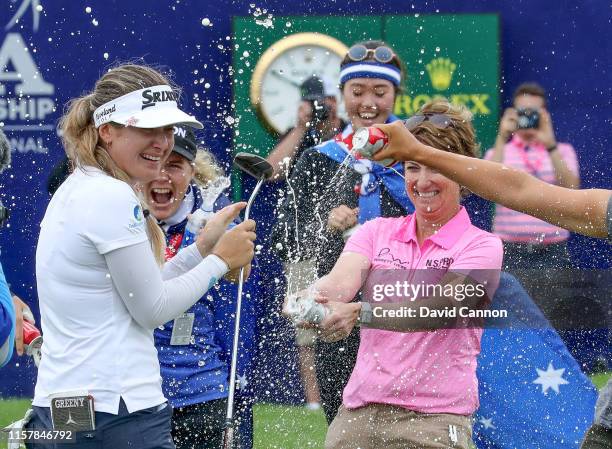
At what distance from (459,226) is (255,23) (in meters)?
3.37

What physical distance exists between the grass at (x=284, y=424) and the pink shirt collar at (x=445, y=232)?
8.00 ft

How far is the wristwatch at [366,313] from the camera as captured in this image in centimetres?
411

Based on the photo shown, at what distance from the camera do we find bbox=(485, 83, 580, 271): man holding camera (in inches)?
271

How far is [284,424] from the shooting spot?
23.5 ft

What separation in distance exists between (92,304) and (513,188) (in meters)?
1.25

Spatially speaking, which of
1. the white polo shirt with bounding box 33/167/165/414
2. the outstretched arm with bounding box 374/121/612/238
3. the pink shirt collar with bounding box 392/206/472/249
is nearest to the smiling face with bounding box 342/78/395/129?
the pink shirt collar with bounding box 392/206/472/249

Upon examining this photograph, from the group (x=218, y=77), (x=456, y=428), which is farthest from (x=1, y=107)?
(x=456, y=428)

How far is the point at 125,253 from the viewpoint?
3.17m

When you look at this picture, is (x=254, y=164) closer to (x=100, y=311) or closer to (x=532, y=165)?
(x=100, y=311)

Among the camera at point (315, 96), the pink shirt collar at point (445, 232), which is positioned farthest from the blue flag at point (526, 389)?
the camera at point (315, 96)

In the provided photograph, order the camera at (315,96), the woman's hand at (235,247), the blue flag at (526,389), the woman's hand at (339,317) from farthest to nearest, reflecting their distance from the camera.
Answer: the camera at (315,96) < the blue flag at (526,389) < the woman's hand at (339,317) < the woman's hand at (235,247)

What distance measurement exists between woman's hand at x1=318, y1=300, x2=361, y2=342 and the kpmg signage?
12.4 ft

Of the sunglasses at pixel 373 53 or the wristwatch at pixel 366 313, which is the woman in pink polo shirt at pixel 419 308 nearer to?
the wristwatch at pixel 366 313

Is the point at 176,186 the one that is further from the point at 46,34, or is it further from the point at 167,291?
the point at 46,34
